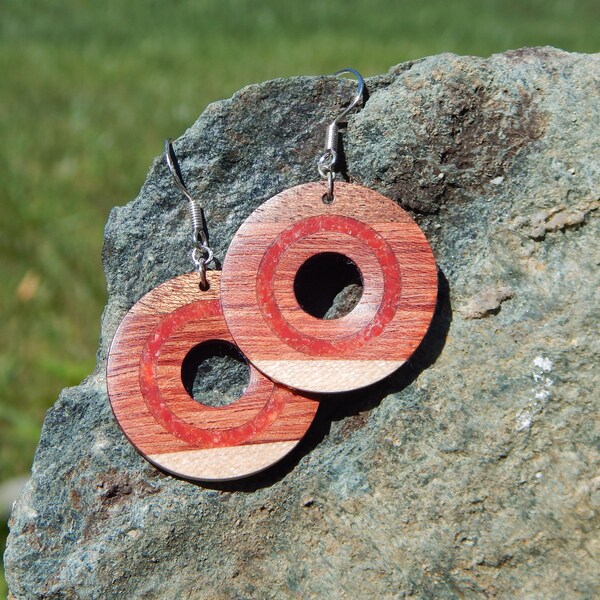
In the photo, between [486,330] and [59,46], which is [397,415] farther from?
[59,46]

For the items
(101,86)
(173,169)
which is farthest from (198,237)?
(101,86)

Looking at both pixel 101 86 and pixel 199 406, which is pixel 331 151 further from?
pixel 101 86

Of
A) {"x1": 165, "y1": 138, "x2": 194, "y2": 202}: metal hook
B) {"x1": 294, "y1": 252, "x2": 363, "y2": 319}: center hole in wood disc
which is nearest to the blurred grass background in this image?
{"x1": 165, "y1": 138, "x2": 194, "y2": 202}: metal hook

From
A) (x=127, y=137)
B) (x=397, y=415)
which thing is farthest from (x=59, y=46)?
(x=397, y=415)

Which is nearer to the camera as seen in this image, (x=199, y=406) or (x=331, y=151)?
(x=199, y=406)

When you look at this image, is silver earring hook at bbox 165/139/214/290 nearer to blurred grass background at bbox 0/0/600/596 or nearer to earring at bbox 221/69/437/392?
earring at bbox 221/69/437/392

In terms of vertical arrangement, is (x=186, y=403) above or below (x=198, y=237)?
below
